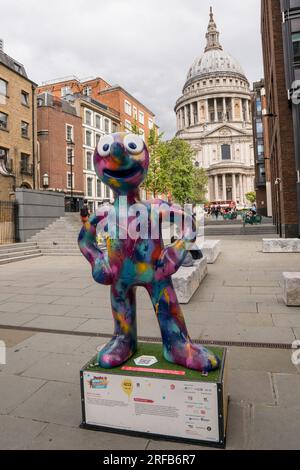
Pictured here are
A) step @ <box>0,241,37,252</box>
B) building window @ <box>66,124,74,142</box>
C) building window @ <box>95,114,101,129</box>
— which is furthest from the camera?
building window @ <box>95,114,101,129</box>

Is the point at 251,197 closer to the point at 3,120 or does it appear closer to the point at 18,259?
the point at 3,120

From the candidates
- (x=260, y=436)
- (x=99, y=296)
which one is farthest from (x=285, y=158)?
(x=260, y=436)

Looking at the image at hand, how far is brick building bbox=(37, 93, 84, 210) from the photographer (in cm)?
3297

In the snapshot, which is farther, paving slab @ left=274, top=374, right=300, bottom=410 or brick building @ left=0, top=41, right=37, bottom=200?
brick building @ left=0, top=41, right=37, bottom=200

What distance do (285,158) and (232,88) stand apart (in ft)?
305

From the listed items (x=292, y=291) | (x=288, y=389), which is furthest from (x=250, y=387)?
(x=292, y=291)

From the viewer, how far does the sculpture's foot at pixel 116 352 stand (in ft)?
9.02

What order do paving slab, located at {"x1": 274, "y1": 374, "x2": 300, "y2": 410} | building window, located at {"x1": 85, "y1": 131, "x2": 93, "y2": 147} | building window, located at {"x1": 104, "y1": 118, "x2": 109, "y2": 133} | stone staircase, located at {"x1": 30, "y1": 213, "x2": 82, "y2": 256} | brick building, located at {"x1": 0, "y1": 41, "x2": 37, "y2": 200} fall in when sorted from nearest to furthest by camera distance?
1. paving slab, located at {"x1": 274, "y1": 374, "x2": 300, "y2": 410}
2. stone staircase, located at {"x1": 30, "y1": 213, "x2": 82, "y2": 256}
3. brick building, located at {"x1": 0, "y1": 41, "x2": 37, "y2": 200}
4. building window, located at {"x1": 85, "y1": 131, "x2": 93, "y2": 147}
5. building window, located at {"x1": 104, "y1": 118, "x2": 109, "y2": 133}

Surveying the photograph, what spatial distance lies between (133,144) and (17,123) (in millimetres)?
28419

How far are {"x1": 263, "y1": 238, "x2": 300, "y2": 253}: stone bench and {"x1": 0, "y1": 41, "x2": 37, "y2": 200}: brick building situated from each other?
18.7m

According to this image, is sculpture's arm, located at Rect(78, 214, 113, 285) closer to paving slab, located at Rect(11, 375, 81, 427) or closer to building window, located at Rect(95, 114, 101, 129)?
paving slab, located at Rect(11, 375, 81, 427)

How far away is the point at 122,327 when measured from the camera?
2.97 meters

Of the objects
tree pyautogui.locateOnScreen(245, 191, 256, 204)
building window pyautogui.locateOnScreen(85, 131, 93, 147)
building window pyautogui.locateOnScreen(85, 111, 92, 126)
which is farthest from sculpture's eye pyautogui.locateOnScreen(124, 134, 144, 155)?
tree pyautogui.locateOnScreen(245, 191, 256, 204)
